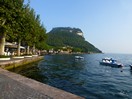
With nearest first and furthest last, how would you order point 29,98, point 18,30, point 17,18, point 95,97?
point 29,98
point 95,97
point 17,18
point 18,30

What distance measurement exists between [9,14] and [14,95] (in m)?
33.4

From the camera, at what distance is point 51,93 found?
44.6ft

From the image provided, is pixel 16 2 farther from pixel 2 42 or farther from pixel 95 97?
pixel 95 97

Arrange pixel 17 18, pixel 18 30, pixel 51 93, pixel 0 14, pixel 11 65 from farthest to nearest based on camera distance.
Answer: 1. pixel 18 30
2. pixel 17 18
3. pixel 0 14
4. pixel 11 65
5. pixel 51 93

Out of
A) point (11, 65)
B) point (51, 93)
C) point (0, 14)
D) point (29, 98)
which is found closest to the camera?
point (29, 98)

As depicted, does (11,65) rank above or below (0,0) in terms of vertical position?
below

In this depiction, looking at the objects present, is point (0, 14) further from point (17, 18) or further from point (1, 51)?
point (1, 51)

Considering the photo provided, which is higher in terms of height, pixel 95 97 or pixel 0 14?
pixel 0 14

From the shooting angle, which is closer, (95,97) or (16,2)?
(95,97)

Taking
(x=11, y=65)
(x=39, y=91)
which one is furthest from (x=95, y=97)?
(x=11, y=65)

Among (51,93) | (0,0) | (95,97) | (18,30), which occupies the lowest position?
(95,97)

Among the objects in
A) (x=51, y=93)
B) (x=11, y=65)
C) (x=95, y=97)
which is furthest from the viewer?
(x=11, y=65)

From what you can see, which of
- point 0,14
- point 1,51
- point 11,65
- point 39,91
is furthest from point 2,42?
point 39,91

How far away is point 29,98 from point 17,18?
36969mm
